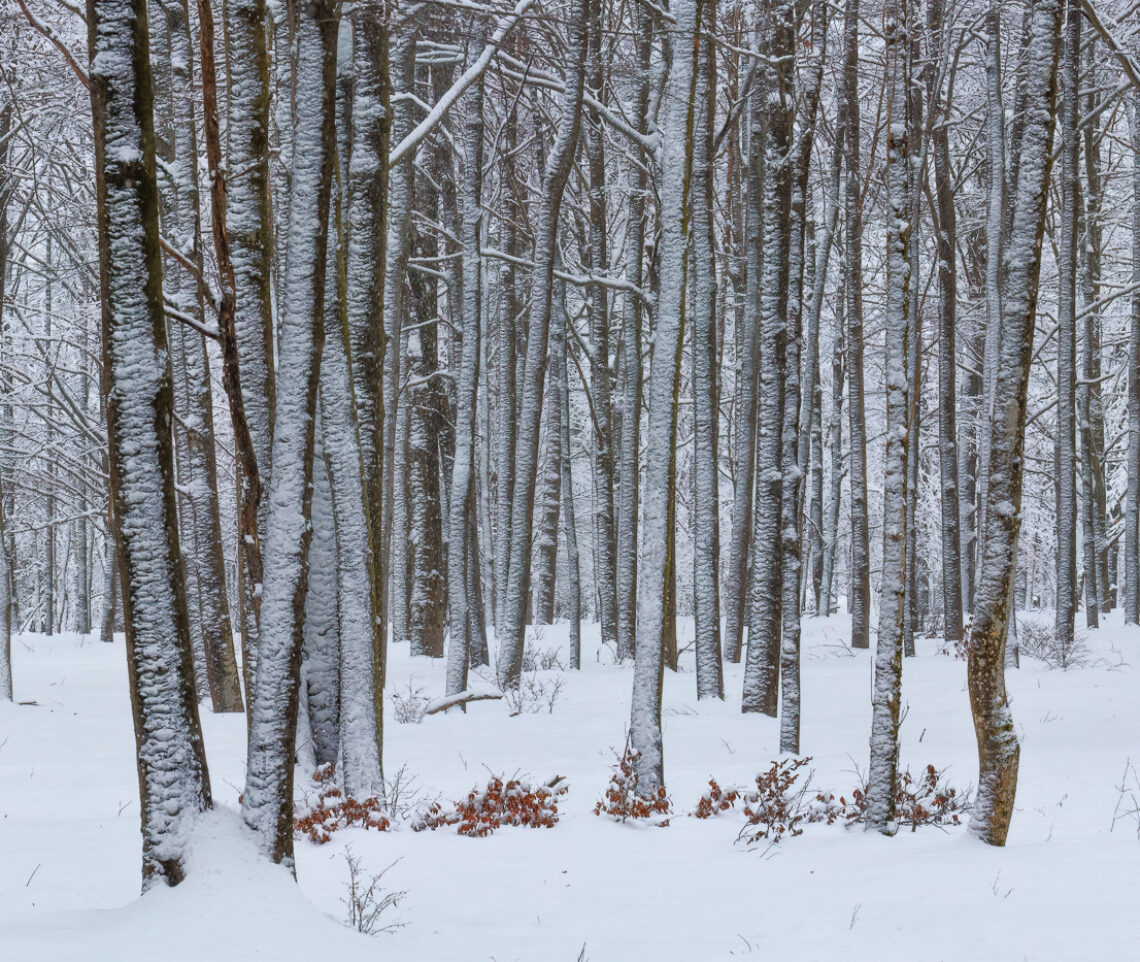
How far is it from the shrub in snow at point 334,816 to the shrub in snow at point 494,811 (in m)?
0.27

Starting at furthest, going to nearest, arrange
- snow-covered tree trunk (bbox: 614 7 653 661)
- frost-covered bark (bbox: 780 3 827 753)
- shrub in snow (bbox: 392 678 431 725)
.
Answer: snow-covered tree trunk (bbox: 614 7 653 661) → shrub in snow (bbox: 392 678 431 725) → frost-covered bark (bbox: 780 3 827 753)

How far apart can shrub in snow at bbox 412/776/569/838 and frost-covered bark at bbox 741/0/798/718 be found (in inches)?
151

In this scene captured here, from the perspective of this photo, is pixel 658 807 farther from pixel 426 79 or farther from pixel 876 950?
pixel 426 79

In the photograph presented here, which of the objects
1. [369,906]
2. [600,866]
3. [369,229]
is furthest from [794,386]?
[369,906]

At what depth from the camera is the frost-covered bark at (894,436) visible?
612 centimetres

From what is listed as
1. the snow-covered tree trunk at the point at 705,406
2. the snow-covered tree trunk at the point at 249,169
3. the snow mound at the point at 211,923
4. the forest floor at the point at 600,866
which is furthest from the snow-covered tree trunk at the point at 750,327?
the snow mound at the point at 211,923

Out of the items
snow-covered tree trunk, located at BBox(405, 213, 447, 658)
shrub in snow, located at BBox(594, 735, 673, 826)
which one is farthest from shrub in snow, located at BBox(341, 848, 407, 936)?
snow-covered tree trunk, located at BBox(405, 213, 447, 658)

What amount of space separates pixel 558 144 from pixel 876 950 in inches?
331

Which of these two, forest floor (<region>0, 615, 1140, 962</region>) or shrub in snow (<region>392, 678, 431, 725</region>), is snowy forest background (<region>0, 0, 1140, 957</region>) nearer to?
shrub in snow (<region>392, 678, 431, 725</region>)

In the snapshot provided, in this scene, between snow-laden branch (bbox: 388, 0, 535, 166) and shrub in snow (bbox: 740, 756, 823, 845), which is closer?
shrub in snow (bbox: 740, 756, 823, 845)

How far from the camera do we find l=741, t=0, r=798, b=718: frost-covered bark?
916 centimetres

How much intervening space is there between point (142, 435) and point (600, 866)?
352 cm

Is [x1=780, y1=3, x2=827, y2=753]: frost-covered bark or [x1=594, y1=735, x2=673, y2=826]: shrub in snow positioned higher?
[x1=780, y1=3, x2=827, y2=753]: frost-covered bark

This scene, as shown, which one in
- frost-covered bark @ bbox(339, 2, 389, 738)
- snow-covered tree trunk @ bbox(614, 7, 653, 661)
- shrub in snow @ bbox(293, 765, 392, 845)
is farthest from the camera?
snow-covered tree trunk @ bbox(614, 7, 653, 661)
